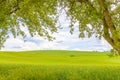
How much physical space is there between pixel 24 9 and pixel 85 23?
454cm

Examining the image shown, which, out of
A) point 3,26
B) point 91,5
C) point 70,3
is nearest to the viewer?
point 91,5

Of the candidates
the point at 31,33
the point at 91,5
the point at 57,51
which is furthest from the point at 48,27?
the point at 57,51

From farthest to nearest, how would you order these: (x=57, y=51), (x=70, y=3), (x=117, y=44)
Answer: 1. (x=57, y=51)
2. (x=70, y=3)
3. (x=117, y=44)

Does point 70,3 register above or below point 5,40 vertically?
above

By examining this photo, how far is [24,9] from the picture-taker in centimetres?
2430

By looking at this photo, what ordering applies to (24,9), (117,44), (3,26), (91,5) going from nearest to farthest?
Answer: (117,44) < (91,5) < (24,9) < (3,26)

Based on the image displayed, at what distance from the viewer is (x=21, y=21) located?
2989cm

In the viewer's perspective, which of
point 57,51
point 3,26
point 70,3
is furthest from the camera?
point 57,51

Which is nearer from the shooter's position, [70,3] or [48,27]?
[70,3]

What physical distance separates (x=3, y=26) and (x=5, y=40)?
1.84m

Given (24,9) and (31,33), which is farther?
(31,33)

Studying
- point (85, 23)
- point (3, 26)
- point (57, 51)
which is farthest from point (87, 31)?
point (57, 51)

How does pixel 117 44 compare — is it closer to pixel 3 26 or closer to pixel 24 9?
pixel 24 9

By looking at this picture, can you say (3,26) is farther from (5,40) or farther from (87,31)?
(87,31)
